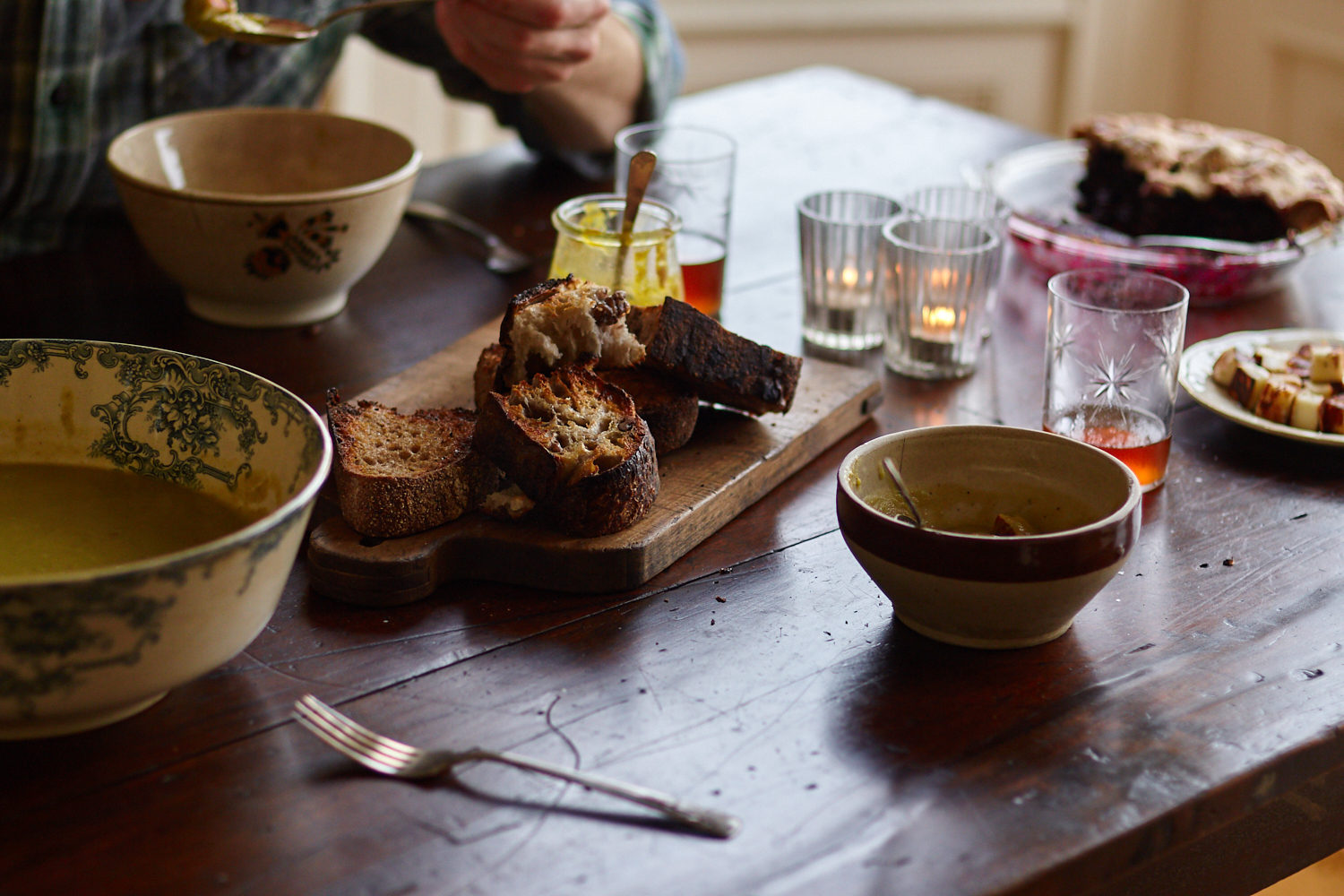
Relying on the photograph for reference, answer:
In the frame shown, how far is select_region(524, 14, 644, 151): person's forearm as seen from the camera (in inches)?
74.4

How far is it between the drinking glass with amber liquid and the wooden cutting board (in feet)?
0.67

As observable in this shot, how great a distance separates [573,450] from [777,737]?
30 centimetres

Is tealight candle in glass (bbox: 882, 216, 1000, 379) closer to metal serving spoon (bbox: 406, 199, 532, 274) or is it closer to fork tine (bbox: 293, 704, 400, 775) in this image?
metal serving spoon (bbox: 406, 199, 532, 274)

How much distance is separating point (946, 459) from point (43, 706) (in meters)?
0.64

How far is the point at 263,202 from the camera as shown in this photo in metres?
1.26

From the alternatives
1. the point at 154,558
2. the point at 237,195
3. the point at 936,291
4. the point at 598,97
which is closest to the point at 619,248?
the point at 936,291

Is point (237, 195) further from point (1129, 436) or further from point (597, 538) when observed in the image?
point (1129, 436)

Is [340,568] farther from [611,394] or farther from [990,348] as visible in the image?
[990,348]

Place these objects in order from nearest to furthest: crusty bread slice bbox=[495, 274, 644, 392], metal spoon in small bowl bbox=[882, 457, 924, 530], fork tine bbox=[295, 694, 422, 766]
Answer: fork tine bbox=[295, 694, 422, 766] < metal spoon in small bowl bbox=[882, 457, 924, 530] < crusty bread slice bbox=[495, 274, 644, 392]

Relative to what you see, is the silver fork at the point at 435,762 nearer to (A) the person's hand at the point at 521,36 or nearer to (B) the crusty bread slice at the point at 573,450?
(B) the crusty bread slice at the point at 573,450

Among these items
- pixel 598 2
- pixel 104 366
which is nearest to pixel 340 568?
pixel 104 366

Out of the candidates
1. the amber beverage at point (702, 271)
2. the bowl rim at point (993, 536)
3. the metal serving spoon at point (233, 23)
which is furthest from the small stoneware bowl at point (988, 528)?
the metal serving spoon at point (233, 23)

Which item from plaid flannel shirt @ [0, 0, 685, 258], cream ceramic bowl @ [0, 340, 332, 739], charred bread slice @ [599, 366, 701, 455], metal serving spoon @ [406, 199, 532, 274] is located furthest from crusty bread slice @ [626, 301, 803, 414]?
plaid flannel shirt @ [0, 0, 685, 258]

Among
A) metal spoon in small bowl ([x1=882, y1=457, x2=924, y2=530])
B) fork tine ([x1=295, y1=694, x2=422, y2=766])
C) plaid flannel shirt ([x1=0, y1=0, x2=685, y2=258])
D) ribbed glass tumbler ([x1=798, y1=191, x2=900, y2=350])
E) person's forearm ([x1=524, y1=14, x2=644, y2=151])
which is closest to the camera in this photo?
fork tine ([x1=295, y1=694, x2=422, y2=766])
